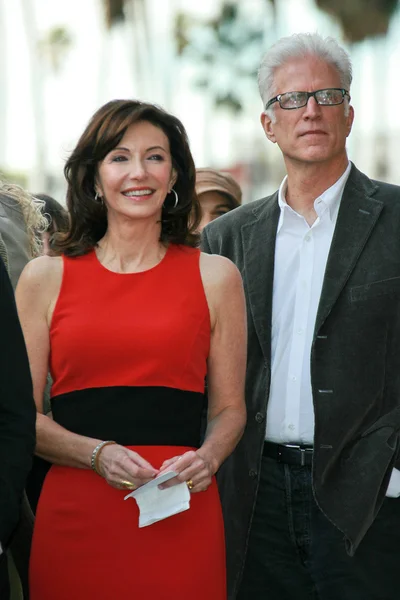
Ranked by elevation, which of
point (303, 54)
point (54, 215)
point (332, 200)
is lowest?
point (54, 215)

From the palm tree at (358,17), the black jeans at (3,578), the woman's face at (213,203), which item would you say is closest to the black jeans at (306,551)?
the black jeans at (3,578)

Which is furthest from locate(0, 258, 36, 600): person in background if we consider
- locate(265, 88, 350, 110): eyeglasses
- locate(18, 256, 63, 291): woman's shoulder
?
locate(265, 88, 350, 110): eyeglasses

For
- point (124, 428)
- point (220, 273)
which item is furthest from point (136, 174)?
point (124, 428)

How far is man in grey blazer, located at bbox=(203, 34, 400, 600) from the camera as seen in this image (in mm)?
3764

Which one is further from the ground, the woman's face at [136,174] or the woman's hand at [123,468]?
the woman's face at [136,174]

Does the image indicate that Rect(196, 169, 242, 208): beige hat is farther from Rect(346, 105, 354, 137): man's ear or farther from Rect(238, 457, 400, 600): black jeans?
Rect(238, 457, 400, 600): black jeans

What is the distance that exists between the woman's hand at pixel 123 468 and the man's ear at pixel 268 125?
166cm

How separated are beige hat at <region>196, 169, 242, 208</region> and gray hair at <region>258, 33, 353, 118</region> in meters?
1.48

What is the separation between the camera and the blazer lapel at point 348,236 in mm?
3814

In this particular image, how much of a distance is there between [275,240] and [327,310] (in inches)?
18.2

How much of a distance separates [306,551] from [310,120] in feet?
5.50

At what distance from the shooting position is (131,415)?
133 inches

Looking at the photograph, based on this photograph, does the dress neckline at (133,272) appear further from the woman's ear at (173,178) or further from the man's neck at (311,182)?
the man's neck at (311,182)

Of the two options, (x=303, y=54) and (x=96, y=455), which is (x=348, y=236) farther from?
(x=96, y=455)
